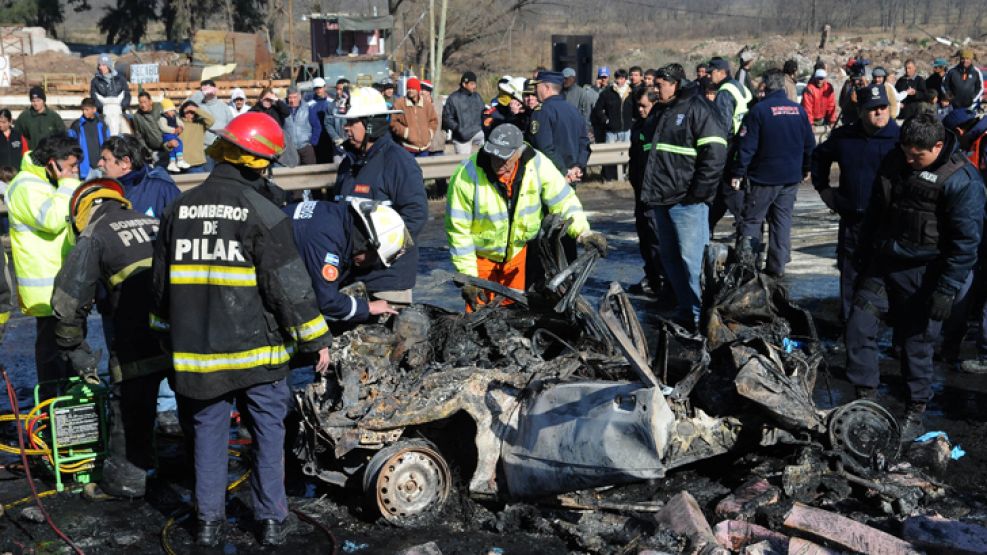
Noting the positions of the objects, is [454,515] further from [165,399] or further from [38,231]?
[38,231]

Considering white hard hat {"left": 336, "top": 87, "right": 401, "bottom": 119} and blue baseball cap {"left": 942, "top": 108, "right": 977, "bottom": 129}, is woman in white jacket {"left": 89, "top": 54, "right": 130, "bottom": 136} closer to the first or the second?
white hard hat {"left": 336, "top": 87, "right": 401, "bottom": 119}

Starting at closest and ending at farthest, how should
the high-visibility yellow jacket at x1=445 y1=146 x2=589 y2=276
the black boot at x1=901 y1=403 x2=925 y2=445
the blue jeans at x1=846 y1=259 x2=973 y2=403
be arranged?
the black boot at x1=901 y1=403 x2=925 y2=445 → the blue jeans at x1=846 y1=259 x2=973 y2=403 → the high-visibility yellow jacket at x1=445 y1=146 x2=589 y2=276

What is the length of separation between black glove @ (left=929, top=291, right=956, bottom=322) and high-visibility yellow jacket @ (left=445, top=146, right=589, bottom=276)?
2.28 metres

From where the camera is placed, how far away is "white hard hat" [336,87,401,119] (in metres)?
6.73

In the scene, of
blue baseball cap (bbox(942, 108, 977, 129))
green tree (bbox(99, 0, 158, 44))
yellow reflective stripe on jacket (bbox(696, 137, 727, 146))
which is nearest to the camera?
yellow reflective stripe on jacket (bbox(696, 137, 727, 146))

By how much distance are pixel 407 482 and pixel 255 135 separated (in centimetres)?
193

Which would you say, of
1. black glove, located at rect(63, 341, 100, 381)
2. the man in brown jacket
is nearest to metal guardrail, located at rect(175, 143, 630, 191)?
the man in brown jacket

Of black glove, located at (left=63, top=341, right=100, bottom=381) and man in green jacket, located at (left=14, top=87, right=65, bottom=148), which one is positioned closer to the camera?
black glove, located at (left=63, top=341, right=100, bottom=381)

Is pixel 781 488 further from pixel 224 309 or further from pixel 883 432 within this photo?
pixel 224 309

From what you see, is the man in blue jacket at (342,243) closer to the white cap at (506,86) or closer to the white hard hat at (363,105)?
the white hard hat at (363,105)

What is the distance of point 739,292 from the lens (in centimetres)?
620

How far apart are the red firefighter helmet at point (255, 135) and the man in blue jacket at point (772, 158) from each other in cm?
583

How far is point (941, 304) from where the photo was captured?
5812mm

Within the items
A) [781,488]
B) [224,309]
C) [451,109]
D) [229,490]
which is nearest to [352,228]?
[224,309]
